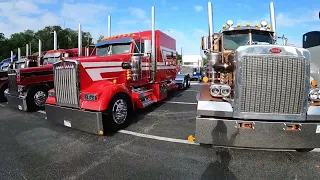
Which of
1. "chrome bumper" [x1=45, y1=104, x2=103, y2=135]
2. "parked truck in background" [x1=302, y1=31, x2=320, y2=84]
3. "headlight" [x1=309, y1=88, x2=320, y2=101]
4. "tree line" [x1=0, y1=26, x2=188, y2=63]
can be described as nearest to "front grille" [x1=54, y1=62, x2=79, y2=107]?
"chrome bumper" [x1=45, y1=104, x2=103, y2=135]

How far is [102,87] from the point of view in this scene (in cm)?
557

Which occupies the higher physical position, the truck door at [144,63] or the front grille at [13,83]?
the truck door at [144,63]

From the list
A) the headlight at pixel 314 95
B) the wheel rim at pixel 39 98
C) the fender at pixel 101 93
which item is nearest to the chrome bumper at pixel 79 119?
the fender at pixel 101 93

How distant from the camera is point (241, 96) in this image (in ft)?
12.0

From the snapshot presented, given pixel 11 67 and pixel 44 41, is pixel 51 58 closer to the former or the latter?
pixel 11 67

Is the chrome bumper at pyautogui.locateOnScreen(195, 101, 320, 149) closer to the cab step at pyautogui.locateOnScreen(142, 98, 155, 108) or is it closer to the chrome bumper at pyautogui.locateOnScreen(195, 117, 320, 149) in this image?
the chrome bumper at pyautogui.locateOnScreen(195, 117, 320, 149)

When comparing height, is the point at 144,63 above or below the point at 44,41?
below

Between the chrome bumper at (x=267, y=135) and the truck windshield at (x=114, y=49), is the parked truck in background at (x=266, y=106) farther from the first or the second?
the truck windshield at (x=114, y=49)

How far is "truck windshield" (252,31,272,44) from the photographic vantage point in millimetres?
5789

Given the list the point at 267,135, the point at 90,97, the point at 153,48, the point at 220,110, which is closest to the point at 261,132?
the point at 267,135

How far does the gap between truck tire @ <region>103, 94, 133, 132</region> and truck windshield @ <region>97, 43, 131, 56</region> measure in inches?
77.0

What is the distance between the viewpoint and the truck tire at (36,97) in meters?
8.49

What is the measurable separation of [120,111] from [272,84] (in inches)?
139

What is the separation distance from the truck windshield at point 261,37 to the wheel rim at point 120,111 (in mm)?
3577
